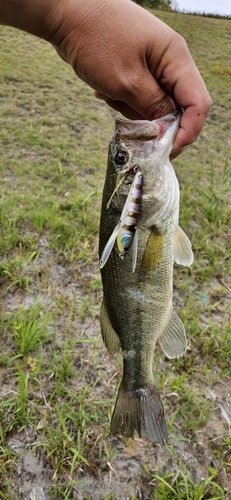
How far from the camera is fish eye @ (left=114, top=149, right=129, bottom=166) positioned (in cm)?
153

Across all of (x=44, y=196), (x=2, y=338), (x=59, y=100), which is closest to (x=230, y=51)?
(x=59, y=100)

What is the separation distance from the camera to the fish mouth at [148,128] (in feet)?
4.87

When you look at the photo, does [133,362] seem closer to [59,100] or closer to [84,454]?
[84,454]

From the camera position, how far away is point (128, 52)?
1.54m

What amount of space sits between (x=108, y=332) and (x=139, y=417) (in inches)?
14.3

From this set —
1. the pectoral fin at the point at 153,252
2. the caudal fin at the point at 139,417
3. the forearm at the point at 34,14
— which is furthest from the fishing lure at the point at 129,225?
the forearm at the point at 34,14

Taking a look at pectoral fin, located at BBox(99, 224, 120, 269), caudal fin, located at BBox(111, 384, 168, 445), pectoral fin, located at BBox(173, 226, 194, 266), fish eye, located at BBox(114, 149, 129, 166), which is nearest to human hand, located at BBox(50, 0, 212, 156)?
fish eye, located at BBox(114, 149, 129, 166)

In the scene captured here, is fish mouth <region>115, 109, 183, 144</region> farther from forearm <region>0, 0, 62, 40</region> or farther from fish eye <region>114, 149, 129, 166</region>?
forearm <region>0, 0, 62, 40</region>

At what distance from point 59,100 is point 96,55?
3.42m

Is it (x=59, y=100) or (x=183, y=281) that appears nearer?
(x=183, y=281)

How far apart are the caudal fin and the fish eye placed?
929 mm

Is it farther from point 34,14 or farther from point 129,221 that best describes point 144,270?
point 34,14

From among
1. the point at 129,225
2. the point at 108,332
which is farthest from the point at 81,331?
the point at 129,225

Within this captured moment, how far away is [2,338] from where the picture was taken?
2543 millimetres
